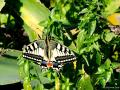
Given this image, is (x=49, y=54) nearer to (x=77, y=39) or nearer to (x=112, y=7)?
(x=77, y=39)

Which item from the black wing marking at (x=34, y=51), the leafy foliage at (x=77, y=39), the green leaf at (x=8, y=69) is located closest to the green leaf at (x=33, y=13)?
the leafy foliage at (x=77, y=39)

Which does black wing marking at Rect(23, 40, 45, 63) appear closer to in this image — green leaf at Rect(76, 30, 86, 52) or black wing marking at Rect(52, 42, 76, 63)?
black wing marking at Rect(52, 42, 76, 63)

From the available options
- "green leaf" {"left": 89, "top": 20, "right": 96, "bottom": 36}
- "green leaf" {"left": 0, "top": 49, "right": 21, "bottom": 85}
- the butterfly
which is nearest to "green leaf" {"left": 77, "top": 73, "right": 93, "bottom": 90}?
the butterfly

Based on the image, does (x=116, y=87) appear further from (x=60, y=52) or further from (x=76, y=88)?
(x=60, y=52)

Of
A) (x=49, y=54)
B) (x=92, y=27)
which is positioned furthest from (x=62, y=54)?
(x=92, y=27)

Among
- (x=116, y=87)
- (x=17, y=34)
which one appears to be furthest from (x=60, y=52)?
(x=17, y=34)

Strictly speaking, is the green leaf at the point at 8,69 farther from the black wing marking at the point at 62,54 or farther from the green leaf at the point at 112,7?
the green leaf at the point at 112,7

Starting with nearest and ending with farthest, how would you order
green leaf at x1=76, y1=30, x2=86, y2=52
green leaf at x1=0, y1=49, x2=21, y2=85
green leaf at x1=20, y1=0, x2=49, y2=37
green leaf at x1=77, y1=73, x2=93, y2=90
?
1. green leaf at x1=77, y1=73, x2=93, y2=90
2. green leaf at x1=76, y1=30, x2=86, y2=52
3. green leaf at x1=0, y1=49, x2=21, y2=85
4. green leaf at x1=20, y1=0, x2=49, y2=37
